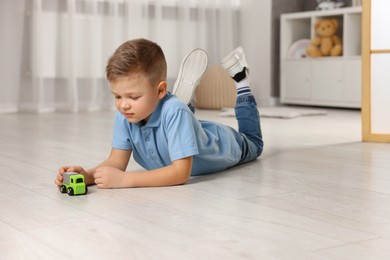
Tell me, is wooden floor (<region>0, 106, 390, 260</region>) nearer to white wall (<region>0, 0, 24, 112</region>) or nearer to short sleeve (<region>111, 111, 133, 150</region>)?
short sleeve (<region>111, 111, 133, 150</region>)

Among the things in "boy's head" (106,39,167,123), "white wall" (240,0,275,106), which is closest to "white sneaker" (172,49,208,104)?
"boy's head" (106,39,167,123)

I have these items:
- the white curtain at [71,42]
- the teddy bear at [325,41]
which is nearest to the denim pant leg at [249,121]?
the white curtain at [71,42]

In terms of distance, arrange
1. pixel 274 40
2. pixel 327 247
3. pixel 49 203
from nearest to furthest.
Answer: pixel 327 247, pixel 49 203, pixel 274 40

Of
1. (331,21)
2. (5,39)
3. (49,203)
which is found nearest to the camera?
(49,203)

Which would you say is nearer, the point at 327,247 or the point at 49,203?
the point at 327,247

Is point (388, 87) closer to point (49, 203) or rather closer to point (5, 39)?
point (49, 203)

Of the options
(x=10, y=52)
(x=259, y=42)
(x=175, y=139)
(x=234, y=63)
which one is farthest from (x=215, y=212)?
(x=259, y=42)

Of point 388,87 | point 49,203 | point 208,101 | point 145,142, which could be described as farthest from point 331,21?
point 49,203

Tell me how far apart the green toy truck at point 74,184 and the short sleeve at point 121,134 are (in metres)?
0.19

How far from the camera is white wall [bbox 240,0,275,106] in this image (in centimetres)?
484

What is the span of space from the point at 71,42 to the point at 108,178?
275 centimetres

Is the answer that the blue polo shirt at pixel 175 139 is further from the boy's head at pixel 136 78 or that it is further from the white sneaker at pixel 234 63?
the white sneaker at pixel 234 63

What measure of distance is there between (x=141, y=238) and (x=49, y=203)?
36 centimetres

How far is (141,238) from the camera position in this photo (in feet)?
3.46
